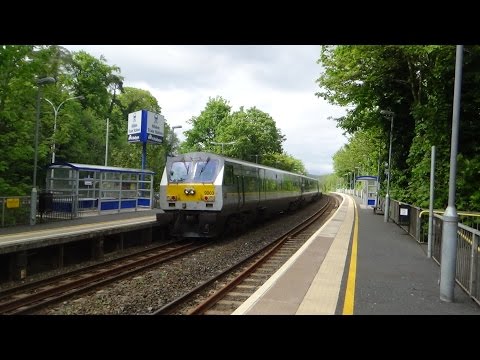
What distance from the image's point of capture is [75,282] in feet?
31.1

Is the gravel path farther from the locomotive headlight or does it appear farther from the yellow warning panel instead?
the yellow warning panel

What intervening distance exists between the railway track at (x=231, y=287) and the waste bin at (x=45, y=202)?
8700 millimetres

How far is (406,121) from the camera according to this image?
958 inches

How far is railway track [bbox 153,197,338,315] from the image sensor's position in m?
7.64

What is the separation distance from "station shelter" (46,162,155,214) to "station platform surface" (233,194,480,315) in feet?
34.4

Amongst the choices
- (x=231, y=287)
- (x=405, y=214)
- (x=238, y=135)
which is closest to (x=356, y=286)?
(x=231, y=287)

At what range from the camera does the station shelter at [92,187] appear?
728 inches

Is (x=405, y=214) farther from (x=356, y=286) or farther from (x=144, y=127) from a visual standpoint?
(x=144, y=127)

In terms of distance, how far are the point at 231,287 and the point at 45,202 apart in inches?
423
